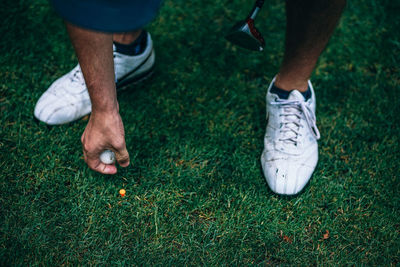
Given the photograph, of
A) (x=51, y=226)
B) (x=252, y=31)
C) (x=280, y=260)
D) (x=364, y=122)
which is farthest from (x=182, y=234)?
(x=364, y=122)

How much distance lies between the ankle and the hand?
89 centimetres

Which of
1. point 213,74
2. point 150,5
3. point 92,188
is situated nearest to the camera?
point 150,5

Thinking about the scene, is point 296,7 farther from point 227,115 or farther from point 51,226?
point 51,226

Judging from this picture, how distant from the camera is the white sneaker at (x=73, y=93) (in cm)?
180

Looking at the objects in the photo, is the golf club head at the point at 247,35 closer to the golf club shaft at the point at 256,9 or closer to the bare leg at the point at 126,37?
the golf club shaft at the point at 256,9

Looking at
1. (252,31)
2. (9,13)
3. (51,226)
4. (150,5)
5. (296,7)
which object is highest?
(150,5)

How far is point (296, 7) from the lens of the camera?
4.89ft

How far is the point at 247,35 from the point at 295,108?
490mm

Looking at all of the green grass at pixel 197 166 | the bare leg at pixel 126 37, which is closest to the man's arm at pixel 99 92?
the green grass at pixel 197 166

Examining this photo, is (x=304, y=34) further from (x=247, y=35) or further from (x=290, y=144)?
(x=290, y=144)

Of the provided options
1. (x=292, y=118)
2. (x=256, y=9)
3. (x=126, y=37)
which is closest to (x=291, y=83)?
(x=292, y=118)

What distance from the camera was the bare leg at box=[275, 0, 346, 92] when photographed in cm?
145

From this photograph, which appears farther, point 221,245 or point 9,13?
point 9,13

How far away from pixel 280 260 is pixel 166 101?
107cm
